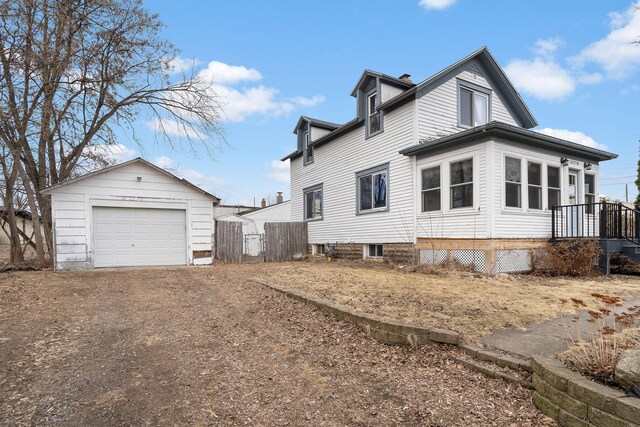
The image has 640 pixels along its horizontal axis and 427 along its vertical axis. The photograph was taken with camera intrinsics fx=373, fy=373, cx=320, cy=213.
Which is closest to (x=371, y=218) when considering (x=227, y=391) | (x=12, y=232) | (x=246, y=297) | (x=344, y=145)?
(x=344, y=145)

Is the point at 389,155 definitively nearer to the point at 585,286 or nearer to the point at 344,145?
the point at 344,145

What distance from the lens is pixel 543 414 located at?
2986 millimetres

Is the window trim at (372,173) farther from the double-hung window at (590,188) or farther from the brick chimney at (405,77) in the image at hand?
the double-hung window at (590,188)

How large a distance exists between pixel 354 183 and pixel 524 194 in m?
6.46

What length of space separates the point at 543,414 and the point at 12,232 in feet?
56.3

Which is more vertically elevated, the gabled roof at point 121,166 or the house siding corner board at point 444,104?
the house siding corner board at point 444,104

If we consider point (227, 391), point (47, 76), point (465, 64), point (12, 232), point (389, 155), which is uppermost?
point (465, 64)

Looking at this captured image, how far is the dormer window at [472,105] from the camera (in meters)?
13.7

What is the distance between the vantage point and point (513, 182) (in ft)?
36.3

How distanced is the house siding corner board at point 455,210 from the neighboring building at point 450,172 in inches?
1.2

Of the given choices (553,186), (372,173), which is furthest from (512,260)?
(372,173)

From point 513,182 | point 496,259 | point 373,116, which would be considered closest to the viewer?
point 496,259

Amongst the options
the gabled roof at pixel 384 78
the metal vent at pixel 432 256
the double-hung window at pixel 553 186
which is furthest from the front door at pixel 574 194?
the gabled roof at pixel 384 78

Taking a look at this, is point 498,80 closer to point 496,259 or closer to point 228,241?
point 496,259
